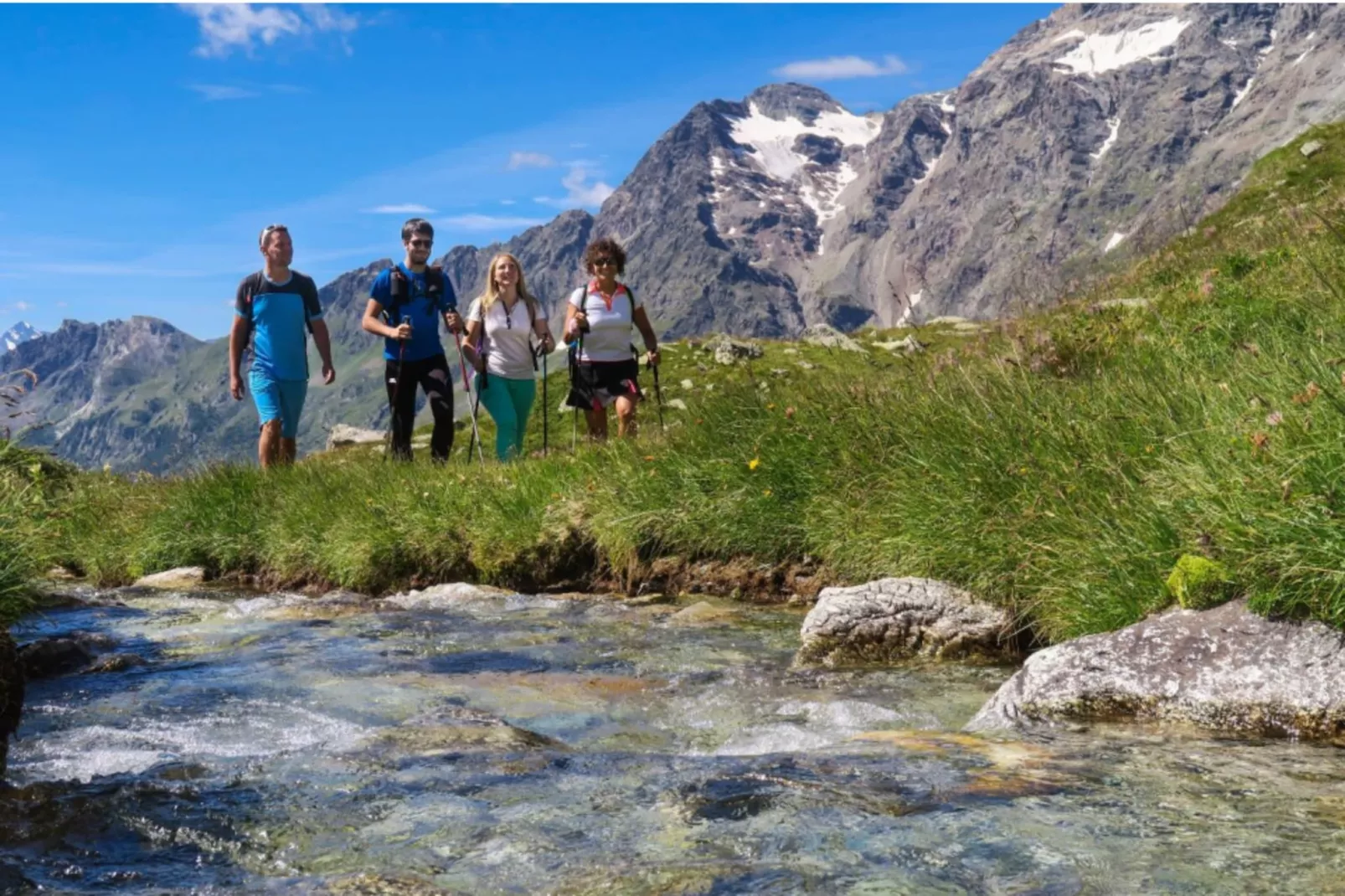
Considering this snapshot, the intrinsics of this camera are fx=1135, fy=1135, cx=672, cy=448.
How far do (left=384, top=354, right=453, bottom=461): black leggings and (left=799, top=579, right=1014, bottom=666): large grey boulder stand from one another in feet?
25.6

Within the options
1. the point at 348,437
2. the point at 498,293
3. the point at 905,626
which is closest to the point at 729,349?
the point at 348,437

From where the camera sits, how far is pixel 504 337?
14141mm

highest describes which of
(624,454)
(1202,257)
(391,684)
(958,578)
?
(1202,257)

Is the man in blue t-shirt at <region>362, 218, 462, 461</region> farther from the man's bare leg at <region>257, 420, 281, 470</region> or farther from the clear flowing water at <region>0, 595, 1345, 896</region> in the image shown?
the clear flowing water at <region>0, 595, 1345, 896</region>

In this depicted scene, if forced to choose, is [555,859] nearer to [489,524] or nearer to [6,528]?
Result: [6,528]

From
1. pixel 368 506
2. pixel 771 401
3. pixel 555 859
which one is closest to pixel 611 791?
pixel 555 859

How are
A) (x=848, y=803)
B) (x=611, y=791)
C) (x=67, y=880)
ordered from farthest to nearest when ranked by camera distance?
(x=611, y=791), (x=848, y=803), (x=67, y=880)

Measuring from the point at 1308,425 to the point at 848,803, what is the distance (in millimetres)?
3155

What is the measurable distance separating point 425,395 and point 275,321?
207 centimetres

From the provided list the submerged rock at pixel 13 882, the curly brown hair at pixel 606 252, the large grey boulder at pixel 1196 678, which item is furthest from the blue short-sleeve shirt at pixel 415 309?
the submerged rock at pixel 13 882

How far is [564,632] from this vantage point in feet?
29.3

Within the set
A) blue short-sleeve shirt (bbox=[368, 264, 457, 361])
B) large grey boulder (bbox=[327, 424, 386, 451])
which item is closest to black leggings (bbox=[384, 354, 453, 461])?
blue short-sleeve shirt (bbox=[368, 264, 457, 361])

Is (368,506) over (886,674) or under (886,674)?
over

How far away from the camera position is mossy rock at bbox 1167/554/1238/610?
551 cm
